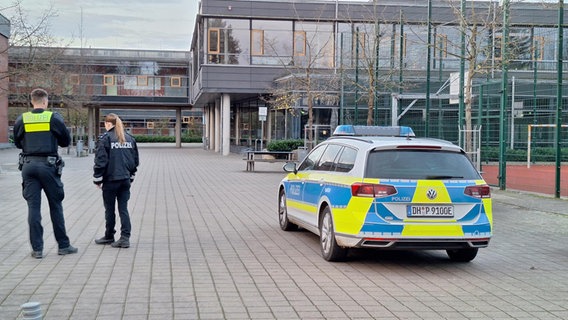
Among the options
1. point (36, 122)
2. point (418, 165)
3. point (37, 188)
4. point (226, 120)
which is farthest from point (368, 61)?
point (226, 120)

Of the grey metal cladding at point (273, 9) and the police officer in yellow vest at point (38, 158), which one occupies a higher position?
the grey metal cladding at point (273, 9)

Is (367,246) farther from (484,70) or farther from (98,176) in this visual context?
(484,70)

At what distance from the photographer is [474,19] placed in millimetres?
17828

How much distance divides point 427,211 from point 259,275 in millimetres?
2011

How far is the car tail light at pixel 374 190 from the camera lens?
7.75m

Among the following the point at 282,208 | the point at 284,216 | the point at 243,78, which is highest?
the point at 243,78

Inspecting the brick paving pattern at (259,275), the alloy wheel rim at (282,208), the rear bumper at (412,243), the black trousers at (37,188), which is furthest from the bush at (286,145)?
the rear bumper at (412,243)

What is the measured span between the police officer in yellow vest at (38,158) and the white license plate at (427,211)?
4105mm

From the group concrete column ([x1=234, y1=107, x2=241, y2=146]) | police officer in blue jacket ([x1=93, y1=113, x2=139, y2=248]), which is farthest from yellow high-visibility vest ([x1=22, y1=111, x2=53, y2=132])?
concrete column ([x1=234, y1=107, x2=241, y2=146])

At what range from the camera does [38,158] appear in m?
8.30

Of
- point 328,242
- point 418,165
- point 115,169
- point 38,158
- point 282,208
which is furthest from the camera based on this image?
point 282,208

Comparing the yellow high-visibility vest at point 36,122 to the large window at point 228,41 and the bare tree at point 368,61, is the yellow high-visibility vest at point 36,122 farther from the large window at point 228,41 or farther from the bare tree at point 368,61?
the large window at point 228,41

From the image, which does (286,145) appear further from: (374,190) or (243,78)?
(374,190)

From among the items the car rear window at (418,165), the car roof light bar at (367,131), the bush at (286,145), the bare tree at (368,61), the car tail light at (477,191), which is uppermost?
the bare tree at (368,61)
